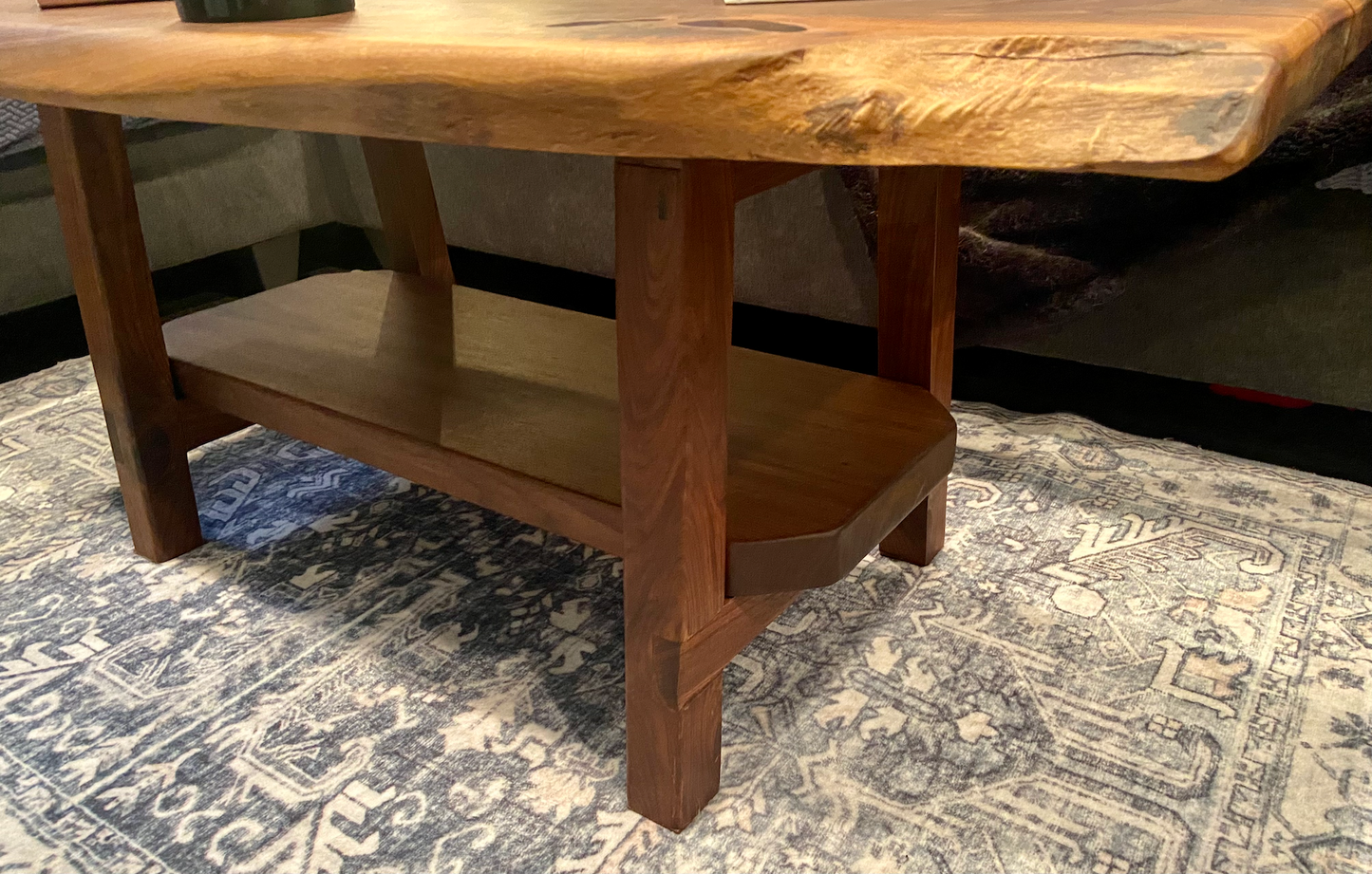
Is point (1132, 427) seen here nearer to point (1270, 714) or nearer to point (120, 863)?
point (1270, 714)

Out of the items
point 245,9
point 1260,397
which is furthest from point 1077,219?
point 245,9

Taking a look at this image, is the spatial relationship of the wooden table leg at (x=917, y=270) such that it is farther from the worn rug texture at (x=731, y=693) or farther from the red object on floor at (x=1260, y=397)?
the red object on floor at (x=1260, y=397)

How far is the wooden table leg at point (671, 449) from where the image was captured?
26.9 inches

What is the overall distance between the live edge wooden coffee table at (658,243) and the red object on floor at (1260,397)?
58 centimetres

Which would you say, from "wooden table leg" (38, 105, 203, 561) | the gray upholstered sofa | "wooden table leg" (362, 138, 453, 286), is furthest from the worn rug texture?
"wooden table leg" (362, 138, 453, 286)

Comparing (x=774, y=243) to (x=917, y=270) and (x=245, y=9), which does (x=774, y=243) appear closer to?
(x=917, y=270)

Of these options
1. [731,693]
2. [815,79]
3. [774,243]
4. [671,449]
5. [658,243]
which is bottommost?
[731,693]

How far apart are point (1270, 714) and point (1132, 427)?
0.68 metres

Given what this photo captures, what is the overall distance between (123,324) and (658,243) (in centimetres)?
83

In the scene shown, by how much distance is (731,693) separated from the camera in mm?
1023

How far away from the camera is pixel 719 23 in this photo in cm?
63

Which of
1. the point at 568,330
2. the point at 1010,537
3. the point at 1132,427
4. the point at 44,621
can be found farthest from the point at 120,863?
the point at 1132,427

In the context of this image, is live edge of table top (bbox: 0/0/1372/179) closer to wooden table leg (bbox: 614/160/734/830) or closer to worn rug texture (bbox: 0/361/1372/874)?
wooden table leg (bbox: 614/160/734/830)

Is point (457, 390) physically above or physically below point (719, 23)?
below
